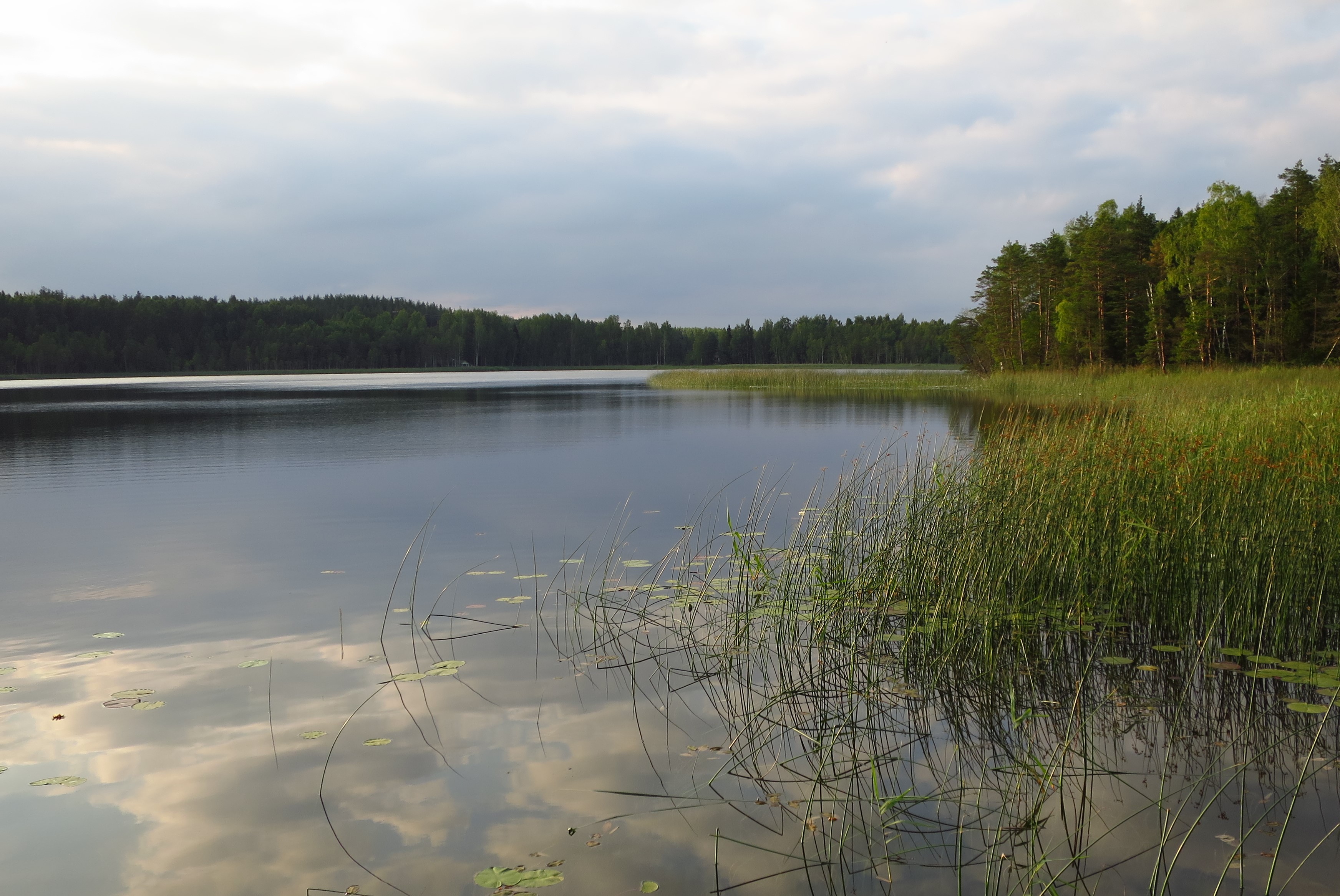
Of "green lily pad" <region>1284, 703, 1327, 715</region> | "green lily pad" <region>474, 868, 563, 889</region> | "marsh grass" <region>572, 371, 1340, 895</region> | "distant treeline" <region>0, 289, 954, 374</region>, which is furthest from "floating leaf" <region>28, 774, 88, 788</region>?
"distant treeline" <region>0, 289, 954, 374</region>

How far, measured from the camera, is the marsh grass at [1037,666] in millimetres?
3498

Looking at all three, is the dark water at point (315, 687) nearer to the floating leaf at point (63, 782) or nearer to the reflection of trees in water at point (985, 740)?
the floating leaf at point (63, 782)

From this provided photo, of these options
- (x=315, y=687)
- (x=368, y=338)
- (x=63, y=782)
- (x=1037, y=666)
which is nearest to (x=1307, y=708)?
(x=1037, y=666)

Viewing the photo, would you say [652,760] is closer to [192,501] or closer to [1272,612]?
[1272,612]

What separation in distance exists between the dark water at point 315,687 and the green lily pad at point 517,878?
7cm

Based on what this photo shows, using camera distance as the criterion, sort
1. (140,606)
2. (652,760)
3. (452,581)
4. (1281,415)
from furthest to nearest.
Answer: (1281,415) < (452,581) < (140,606) < (652,760)

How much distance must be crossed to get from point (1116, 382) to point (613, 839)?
3279 centimetres

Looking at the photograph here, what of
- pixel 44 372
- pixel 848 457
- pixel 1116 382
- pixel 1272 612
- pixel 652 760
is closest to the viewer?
pixel 652 760

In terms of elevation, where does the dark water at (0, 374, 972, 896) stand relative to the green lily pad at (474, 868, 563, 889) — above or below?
above

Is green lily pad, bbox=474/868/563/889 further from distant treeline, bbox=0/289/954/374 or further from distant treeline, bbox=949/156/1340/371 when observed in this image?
distant treeline, bbox=0/289/954/374

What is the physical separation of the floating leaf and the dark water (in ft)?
0.12

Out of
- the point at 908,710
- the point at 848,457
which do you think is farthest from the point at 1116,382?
the point at 908,710

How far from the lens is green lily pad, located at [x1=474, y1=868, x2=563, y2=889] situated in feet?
11.1

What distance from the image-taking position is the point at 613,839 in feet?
12.1
